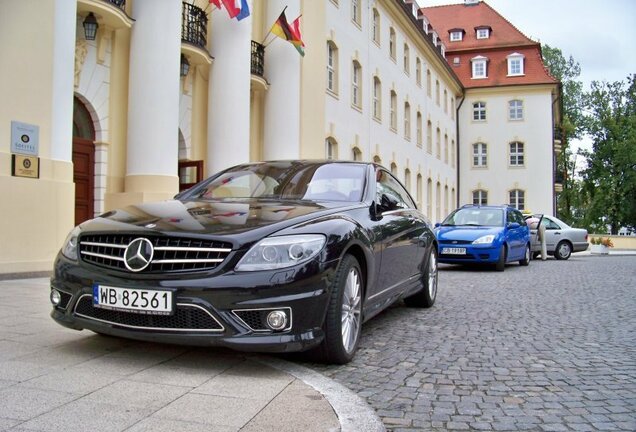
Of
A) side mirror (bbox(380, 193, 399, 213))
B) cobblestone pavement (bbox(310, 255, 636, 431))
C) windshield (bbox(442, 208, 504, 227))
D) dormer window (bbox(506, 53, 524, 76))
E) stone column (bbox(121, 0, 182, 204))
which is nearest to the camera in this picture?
cobblestone pavement (bbox(310, 255, 636, 431))

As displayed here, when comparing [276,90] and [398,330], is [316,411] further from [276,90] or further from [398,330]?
[276,90]

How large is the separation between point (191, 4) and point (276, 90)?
433 cm

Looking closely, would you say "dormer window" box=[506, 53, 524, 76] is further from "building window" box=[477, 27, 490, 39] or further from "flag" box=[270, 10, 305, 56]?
"flag" box=[270, 10, 305, 56]

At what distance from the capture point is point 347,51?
23906 millimetres

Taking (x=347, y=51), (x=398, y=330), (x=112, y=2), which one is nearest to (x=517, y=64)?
(x=347, y=51)

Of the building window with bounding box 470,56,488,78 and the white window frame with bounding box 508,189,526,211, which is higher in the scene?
the building window with bounding box 470,56,488,78

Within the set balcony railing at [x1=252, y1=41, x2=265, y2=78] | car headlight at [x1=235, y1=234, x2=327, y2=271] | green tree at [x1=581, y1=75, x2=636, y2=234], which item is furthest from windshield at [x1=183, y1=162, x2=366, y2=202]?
green tree at [x1=581, y1=75, x2=636, y2=234]

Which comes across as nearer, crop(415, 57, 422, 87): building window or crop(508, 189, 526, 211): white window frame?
crop(415, 57, 422, 87): building window

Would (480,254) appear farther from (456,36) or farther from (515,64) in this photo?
(456,36)

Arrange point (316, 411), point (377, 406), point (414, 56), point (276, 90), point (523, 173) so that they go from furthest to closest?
point (523, 173) → point (414, 56) → point (276, 90) → point (377, 406) → point (316, 411)

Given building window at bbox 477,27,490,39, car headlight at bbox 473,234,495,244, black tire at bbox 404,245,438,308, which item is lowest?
black tire at bbox 404,245,438,308

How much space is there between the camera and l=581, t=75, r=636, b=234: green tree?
196 ft

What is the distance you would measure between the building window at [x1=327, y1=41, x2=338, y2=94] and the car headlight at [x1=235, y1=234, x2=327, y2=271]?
63.0 feet

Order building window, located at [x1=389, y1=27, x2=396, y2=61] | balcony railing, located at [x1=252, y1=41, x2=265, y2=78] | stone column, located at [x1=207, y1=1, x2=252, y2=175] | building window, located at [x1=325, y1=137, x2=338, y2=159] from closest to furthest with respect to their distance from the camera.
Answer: stone column, located at [x1=207, y1=1, x2=252, y2=175] → balcony railing, located at [x1=252, y1=41, x2=265, y2=78] → building window, located at [x1=325, y1=137, x2=338, y2=159] → building window, located at [x1=389, y1=27, x2=396, y2=61]
